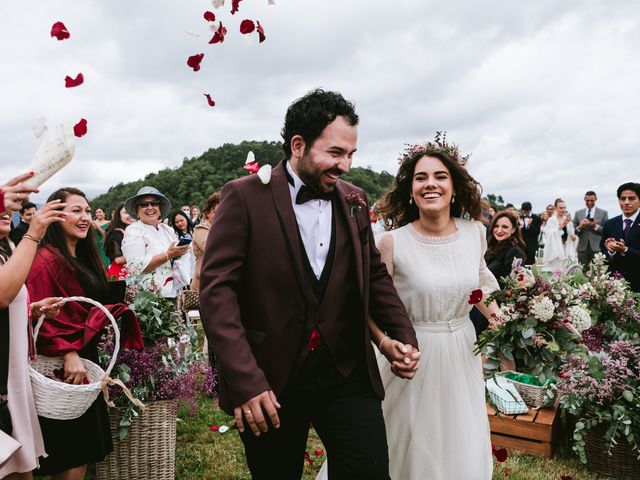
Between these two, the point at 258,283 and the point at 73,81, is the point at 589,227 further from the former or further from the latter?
the point at 73,81

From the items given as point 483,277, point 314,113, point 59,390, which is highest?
point 314,113

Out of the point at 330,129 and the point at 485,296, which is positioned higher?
the point at 330,129

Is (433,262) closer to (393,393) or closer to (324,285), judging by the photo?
(393,393)

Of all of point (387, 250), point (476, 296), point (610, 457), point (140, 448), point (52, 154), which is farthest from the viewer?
point (610, 457)

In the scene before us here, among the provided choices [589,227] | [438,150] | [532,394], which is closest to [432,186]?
[438,150]

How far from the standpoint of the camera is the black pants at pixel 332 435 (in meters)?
2.35

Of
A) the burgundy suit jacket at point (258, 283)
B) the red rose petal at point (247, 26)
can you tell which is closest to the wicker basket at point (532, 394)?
the burgundy suit jacket at point (258, 283)

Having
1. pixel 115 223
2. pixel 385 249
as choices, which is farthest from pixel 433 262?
pixel 115 223

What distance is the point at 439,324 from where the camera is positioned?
324cm

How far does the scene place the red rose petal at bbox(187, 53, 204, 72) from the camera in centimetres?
273

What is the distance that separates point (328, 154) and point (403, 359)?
3.29ft

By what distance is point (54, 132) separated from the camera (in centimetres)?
205

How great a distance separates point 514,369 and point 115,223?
16.9 ft

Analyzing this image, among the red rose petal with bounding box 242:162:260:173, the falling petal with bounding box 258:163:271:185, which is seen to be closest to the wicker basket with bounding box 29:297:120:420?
the red rose petal with bounding box 242:162:260:173
